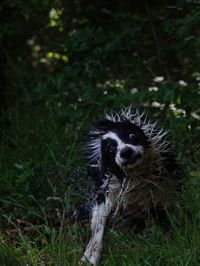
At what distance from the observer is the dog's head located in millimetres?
4918

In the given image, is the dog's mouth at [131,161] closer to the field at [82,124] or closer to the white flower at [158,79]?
the field at [82,124]

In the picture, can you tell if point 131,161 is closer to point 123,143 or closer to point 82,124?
point 123,143

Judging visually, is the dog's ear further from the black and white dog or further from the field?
the field

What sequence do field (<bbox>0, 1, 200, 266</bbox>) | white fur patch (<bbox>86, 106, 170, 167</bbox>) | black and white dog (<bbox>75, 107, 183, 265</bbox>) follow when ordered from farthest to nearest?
white fur patch (<bbox>86, 106, 170, 167</bbox>) < black and white dog (<bbox>75, 107, 183, 265</bbox>) < field (<bbox>0, 1, 200, 266</bbox>)

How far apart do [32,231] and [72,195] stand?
17.0 inches

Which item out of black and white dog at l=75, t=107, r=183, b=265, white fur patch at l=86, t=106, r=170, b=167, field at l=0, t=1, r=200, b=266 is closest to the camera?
field at l=0, t=1, r=200, b=266

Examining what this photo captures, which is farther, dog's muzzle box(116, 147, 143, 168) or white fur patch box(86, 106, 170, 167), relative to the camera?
white fur patch box(86, 106, 170, 167)

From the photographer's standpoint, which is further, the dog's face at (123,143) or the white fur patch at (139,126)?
the white fur patch at (139,126)

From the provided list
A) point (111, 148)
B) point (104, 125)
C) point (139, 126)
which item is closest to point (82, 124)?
point (104, 125)

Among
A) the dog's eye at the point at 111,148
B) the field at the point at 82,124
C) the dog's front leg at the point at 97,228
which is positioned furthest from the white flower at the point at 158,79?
the dog's front leg at the point at 97,228

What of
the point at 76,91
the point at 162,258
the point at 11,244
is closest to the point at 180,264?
the point at 162,258

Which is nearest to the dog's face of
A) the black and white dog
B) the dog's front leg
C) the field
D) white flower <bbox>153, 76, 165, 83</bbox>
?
the black and white dog

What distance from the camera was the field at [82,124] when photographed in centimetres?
470

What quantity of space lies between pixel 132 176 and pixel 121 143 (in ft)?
0.79
